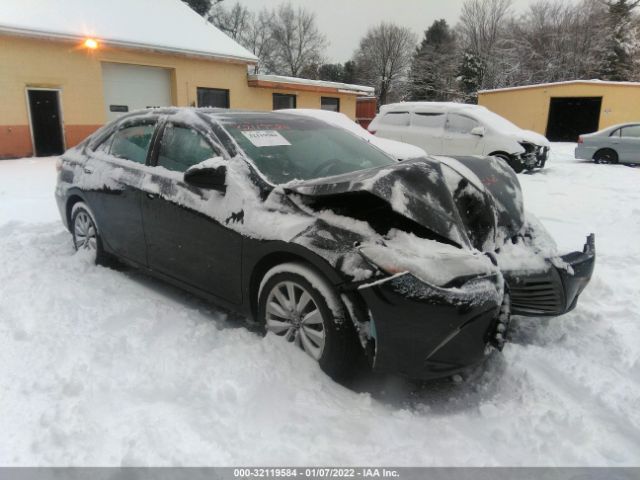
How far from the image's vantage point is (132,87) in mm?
15500

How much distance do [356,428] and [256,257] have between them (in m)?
1.14

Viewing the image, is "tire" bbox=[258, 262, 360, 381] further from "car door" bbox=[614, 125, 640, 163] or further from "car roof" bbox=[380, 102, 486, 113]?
"car door" bbox=[614, 125, 640, 163]

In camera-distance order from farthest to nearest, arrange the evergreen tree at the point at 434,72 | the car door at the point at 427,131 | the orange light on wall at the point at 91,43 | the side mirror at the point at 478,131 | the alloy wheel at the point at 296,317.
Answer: the evergreen tree at the point at 434,72 → the orange light on wall at the point at 91,43 → the car door at the point at 427,131 → the side mirror at the point at 478,131 → the alloy wheel at the point at 296,317

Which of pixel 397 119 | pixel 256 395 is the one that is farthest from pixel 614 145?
pixel 256 395

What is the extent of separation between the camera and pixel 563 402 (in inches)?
99.7

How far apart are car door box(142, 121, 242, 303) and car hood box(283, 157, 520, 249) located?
646mm

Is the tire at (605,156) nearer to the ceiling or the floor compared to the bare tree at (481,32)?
nearer to the floor

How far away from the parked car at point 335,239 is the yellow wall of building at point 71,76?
11305mm

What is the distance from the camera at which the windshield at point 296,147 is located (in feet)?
10.6

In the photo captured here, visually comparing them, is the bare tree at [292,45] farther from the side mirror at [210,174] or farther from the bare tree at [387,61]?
the side mirror at [210,174]

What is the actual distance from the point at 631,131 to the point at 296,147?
13481 millimetres

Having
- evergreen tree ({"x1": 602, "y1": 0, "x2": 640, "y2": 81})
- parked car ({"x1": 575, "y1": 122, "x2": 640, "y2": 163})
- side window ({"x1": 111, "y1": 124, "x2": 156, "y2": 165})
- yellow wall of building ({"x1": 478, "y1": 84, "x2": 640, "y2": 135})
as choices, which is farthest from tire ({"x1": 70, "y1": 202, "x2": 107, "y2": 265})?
evergreen tree ({"x1": 602, "y1": 0, "x2": 640, "y2": 81})

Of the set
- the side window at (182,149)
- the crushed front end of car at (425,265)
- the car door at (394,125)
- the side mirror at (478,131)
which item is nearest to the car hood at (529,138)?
the side mirror at (478,131)

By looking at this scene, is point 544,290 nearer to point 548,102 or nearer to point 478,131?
point 478,131
